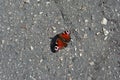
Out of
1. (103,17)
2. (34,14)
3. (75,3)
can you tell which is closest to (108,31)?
(103,17)

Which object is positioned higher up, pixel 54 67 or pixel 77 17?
pixel 77 17

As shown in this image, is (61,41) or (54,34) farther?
(54,34)

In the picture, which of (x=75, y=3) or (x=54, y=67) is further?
(x=75, y=3)

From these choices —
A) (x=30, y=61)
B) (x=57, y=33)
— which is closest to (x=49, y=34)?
(x=57, y=33)

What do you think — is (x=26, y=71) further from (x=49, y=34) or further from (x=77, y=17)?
(x=77, y=17)

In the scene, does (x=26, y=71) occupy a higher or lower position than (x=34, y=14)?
lower

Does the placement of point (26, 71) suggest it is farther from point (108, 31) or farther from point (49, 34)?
point (108, 31)
